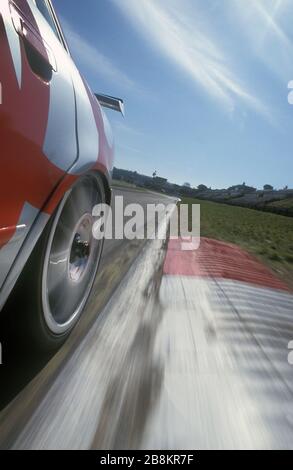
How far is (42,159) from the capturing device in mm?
1372

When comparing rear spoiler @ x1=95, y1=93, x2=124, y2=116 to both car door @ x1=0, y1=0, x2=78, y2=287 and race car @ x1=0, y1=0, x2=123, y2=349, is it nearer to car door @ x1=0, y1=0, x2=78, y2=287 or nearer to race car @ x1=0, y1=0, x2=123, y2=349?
race car @ x1=0, y1=0, x2=123, y2=349

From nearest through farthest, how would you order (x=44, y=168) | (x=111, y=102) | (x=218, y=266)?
1. (x=44, y=168)
2. (x=111, y=102)
3. (x=218, y=266)

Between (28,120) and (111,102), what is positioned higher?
(111,102)

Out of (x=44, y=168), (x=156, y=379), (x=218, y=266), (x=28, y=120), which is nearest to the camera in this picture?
(x=28, y=120)

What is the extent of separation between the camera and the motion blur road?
1458mm

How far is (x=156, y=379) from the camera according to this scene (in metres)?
1.87

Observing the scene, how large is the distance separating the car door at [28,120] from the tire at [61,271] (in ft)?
0.90

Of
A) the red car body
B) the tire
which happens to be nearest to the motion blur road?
the tire

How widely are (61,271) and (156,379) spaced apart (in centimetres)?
77

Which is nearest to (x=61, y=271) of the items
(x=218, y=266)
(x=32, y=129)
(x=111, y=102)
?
(x=32, y=129)

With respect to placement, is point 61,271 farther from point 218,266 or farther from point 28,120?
point 218,266

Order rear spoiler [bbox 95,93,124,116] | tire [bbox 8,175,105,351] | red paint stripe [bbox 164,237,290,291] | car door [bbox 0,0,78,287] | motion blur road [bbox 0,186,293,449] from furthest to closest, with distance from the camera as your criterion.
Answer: red paint stripe [bbox 164,237,290,291], rear spoiler [bbox 95,93,124,116], tire [bbox 8,175,105,351], motion blur road [bbox 0,186,293,449], car door [bbox 0,0,78,287]

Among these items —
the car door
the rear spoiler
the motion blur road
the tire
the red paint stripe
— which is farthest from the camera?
the red paint stripe
